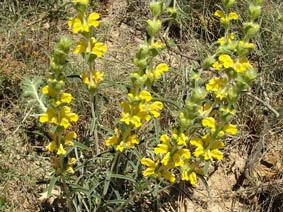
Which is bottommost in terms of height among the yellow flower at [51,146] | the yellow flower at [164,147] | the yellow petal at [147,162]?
the yellow petal at [147,162]

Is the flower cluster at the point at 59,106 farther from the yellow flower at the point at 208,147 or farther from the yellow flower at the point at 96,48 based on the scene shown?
the yellow flower at the point at 208,147

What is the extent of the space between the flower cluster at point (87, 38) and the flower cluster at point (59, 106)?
287 millimetres

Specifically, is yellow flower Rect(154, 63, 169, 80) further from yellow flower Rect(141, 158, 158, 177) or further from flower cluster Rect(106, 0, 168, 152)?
yellow flower Rect(141, 158, 158, 177)

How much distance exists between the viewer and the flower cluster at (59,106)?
1735mm

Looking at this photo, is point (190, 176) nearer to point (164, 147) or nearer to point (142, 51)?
point (164, 147)

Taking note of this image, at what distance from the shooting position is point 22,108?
3.35 metres

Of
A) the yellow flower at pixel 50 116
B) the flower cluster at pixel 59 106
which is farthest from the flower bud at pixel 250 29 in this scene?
the yellow flower at pixel 50 116

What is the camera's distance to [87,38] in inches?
82.3

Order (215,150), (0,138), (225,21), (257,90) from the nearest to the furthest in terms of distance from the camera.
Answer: (215,150), (225,21), (0,138), (257,90)

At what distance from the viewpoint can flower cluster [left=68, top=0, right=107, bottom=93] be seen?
6.59 ft

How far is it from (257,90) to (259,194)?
1.00 metres

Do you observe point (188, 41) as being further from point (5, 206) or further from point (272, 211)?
point (5, 206)

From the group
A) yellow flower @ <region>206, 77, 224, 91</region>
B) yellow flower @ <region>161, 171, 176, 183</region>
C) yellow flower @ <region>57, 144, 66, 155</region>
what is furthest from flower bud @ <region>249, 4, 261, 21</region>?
yellow flower @ <region>57, 144, 66, 155</region>

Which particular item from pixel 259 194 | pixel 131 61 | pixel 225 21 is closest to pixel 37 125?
pixel 131 61
